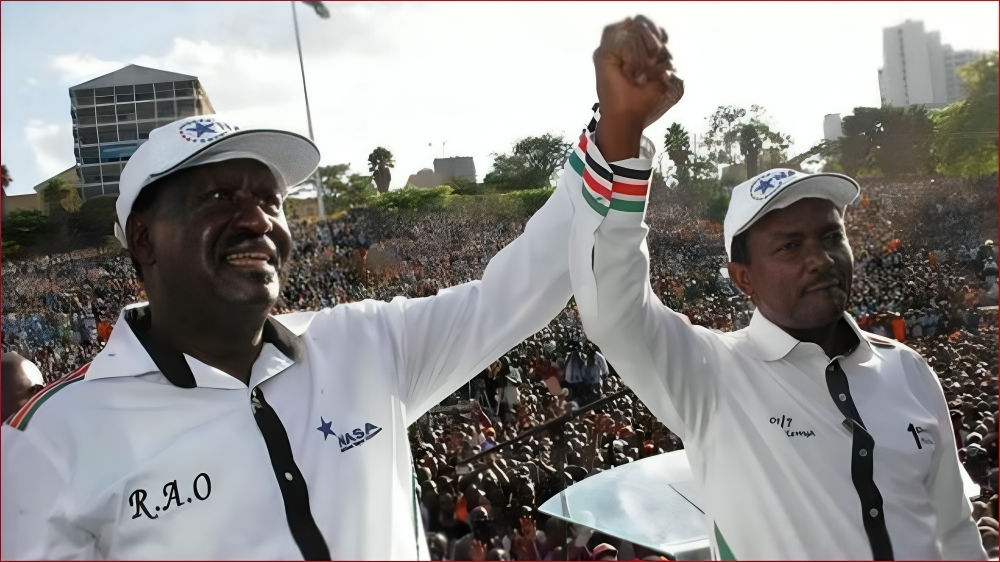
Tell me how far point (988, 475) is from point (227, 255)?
7.83ft

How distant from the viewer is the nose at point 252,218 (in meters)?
1.69

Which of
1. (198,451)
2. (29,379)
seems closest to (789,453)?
(198,451)

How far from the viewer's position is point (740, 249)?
214 centimetres

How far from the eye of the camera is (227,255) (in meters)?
1.68

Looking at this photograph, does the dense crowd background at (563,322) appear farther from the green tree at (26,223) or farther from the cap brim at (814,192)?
the cap brim at (814,192)

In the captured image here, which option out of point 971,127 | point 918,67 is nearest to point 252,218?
point 918,67

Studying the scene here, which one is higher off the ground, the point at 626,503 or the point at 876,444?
the point at 876,444

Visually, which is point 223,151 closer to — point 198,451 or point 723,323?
point 198,451

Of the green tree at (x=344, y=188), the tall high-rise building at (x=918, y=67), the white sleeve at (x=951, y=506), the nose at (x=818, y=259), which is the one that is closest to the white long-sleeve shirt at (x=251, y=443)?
the green tree at (x=344, y=188)

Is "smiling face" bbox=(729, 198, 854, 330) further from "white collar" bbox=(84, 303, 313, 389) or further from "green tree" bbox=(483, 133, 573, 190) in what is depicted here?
"white collar" bbox=(84, 303, 313, 389)

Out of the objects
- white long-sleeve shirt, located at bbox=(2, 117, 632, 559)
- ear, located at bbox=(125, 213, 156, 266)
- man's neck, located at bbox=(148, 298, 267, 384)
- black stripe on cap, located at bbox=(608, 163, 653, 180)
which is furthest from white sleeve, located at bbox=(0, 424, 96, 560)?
black stripe on cap, located at bbox=(608, 163, 653, 180)

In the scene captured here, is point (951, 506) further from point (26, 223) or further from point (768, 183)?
point (26, 223)

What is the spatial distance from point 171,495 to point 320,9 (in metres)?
1.39

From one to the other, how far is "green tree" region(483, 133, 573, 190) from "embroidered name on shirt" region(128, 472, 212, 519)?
4.05 feet
